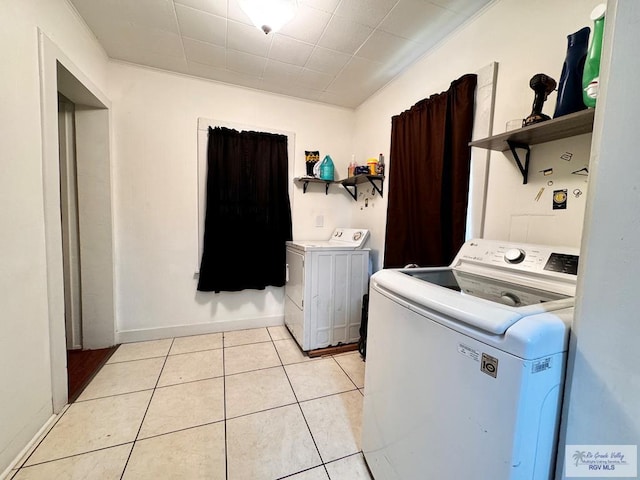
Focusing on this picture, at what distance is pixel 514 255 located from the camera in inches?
44.7

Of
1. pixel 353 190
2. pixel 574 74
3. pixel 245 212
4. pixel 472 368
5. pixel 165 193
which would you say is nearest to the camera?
pixel 472 368

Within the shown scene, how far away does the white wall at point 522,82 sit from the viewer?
114 centimetres

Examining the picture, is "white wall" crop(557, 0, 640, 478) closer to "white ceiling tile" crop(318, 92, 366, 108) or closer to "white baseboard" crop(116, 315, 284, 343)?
"white ceiling tile" crop(318, 92, 366, 108)

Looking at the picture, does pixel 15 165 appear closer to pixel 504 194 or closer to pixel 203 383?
pixel 203 383

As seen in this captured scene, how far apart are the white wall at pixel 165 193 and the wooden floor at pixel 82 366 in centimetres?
22

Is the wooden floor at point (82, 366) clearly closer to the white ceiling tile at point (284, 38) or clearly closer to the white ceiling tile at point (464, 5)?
the white ceiling tile at point (284, 38)

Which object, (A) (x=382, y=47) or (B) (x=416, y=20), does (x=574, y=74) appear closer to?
(B) (x=416, y=20)

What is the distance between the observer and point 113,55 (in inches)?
83.3

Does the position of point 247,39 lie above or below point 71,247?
above

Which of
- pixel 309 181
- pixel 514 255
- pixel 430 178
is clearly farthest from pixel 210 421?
pixel 309 181

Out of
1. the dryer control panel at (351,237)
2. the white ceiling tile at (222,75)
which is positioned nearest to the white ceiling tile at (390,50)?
the white ceiling tile at (222,75)

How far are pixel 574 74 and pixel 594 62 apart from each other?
13 centimetres

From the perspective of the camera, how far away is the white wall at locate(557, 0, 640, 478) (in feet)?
1.77

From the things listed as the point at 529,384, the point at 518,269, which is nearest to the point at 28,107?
the point at 529,384
